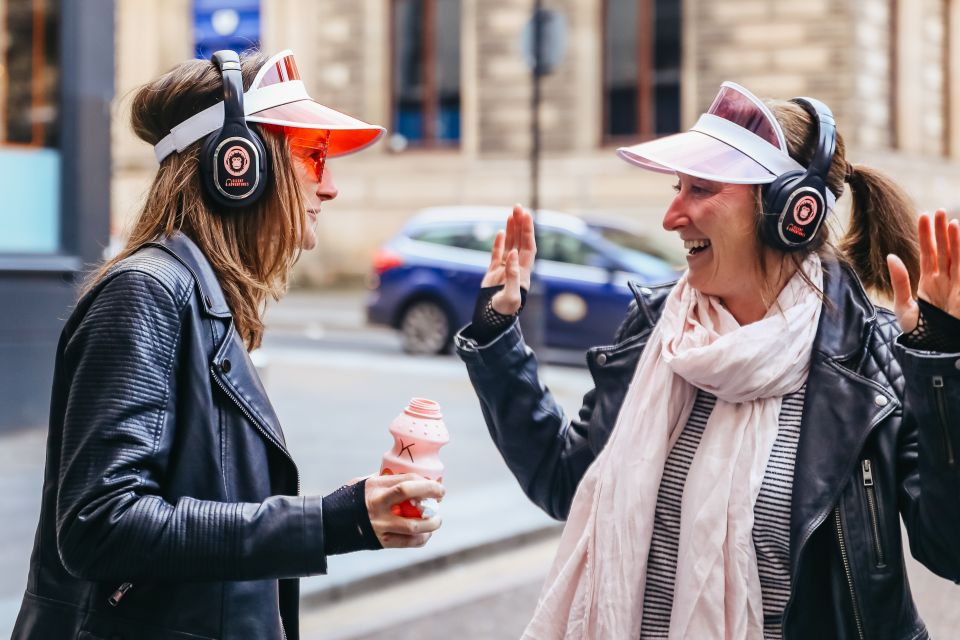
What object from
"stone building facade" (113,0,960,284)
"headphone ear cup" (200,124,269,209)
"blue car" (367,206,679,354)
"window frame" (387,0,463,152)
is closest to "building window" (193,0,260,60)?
"stone building facade" (113,0,960,284)

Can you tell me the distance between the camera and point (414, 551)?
6.27 m

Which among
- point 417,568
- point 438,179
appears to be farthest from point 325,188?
point 438,179

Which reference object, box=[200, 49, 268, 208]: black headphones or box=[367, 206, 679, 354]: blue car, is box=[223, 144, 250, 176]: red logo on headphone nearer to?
box=[200, 49, 268, 208]: black headphones

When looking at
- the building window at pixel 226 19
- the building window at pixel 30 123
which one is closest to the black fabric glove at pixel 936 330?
the building window at pixel 30 123

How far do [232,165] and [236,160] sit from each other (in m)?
0.01

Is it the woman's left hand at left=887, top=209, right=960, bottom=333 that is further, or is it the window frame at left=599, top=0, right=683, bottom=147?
the window frame at left=599, top=0, right=683, bottom=147

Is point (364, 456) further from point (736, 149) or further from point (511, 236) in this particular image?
point (736, 149)

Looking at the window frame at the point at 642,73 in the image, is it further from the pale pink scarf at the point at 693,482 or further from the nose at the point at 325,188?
the nose at the point at 325,188

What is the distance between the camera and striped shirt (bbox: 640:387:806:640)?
7.35 ft

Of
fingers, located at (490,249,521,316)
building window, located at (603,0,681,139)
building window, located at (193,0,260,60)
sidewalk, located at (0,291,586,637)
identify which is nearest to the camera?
fingers, located at (490,249,521,316)

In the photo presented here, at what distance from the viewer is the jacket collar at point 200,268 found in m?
1.94

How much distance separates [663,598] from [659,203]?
19090mm

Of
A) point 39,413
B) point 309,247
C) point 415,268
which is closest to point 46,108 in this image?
point 39,413

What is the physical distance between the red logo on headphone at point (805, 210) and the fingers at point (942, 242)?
0.35 metres
